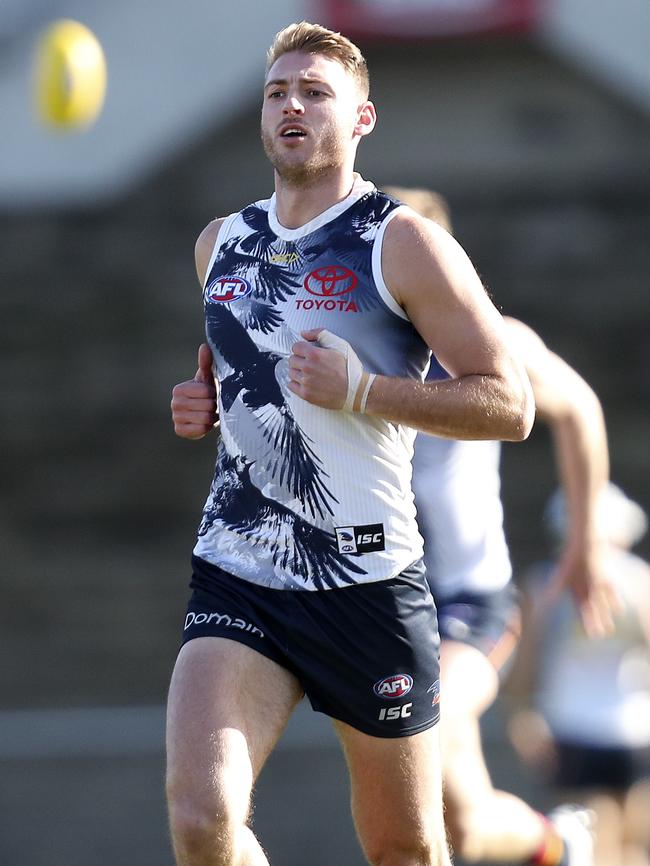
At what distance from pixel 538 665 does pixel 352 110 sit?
9.34ft

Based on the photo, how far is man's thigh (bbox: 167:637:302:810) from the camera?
296 centimetres

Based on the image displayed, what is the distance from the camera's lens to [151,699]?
9.73 m

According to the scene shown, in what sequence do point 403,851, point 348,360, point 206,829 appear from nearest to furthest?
1. point 206,829
2. point 348,360
3. point 403,851

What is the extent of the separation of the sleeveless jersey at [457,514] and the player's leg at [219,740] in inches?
46.5

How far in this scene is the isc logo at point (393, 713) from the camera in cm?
319

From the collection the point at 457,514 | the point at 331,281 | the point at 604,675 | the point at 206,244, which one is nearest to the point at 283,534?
the point at 331,281

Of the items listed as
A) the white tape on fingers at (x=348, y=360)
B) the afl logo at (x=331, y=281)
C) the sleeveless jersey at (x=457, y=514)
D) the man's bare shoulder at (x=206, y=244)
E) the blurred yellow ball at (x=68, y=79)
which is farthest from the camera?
the blurred yellow ball at (x=68, y=79)

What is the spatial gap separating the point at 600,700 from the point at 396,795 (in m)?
2.54

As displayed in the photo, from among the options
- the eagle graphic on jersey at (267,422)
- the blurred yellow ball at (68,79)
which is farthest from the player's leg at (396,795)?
the blurred yellow ball at (68,79)

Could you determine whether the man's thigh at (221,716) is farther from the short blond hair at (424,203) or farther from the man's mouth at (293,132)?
the short blond hair at (424,203)

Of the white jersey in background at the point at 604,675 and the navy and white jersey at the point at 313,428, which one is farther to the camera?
the white jersey in background at the point at 604,675

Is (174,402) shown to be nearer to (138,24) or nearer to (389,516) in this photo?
(389,516)

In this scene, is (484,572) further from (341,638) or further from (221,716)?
(221,716)

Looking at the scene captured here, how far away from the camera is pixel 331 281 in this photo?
3.16 meters
